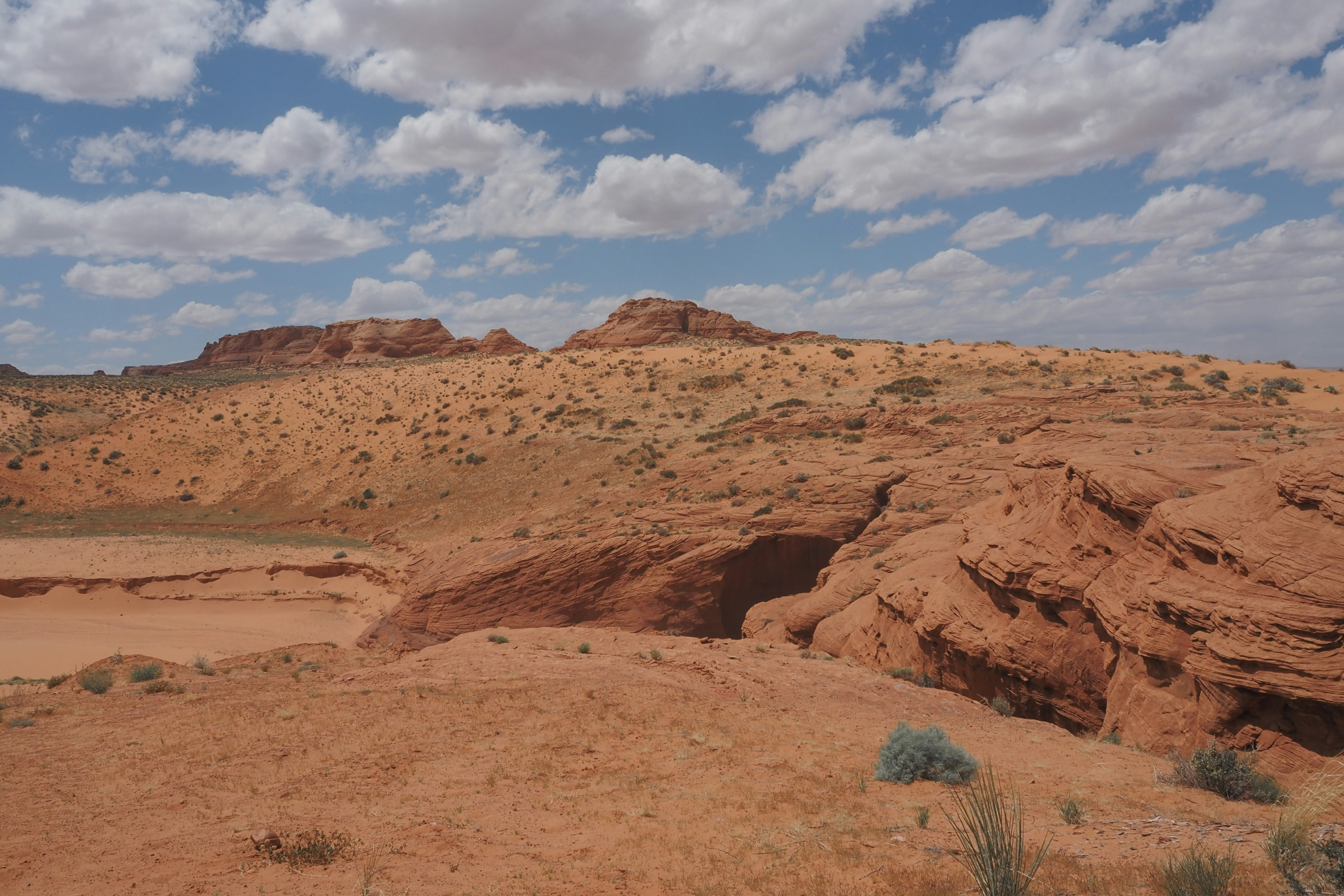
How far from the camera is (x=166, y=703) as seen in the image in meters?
12.9

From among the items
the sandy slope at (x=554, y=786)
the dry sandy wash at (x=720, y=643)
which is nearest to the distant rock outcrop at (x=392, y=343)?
→ the dry sandy wash at (x=720, y=643)

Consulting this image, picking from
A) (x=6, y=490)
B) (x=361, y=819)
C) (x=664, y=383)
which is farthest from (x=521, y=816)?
(x=6, y=490)

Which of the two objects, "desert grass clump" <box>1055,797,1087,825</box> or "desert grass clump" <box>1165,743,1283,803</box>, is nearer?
"desert grass clump" <box>1055,797,1087,825</box>

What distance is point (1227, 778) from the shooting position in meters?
7.83

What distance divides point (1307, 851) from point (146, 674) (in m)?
17.6

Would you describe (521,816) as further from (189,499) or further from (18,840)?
(189,499)

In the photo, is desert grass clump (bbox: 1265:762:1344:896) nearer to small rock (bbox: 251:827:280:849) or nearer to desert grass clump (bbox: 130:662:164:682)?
small rock (bbox: 251:827:280:849)

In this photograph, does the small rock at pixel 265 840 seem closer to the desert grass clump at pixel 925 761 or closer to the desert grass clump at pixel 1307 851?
the desert grass clump at pixel 925 761

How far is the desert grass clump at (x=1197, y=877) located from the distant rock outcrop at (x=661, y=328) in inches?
2472

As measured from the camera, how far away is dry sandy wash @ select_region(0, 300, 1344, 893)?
7297 mm

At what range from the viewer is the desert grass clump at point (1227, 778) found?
779 centimetres

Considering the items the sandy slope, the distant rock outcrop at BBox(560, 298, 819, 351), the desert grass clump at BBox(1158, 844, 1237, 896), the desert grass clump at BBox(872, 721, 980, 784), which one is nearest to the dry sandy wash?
the sandy slope

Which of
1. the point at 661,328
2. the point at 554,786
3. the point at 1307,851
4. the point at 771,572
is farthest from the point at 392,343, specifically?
the point at 1307,851

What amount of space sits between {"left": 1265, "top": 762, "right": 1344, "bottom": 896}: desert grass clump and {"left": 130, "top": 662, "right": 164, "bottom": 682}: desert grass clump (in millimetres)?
17226
